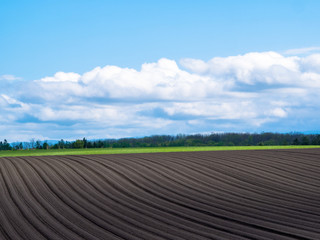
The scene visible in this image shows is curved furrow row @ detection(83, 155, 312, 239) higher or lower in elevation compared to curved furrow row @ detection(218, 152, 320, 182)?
lower

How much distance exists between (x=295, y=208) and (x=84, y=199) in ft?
17.6

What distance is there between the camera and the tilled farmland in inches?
295

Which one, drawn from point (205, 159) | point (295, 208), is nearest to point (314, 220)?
point (295, 208)

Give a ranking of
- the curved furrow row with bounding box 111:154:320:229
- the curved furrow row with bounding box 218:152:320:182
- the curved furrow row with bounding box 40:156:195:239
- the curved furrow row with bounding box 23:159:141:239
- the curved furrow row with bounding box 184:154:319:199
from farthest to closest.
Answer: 1. the curved furrow row with bounding box 218:152:320:182
2. the curved furrow row with bounding box 184:154:319:199
3. the curved furrow row with bounding box 111:154:320:229
4. the curved furrow row with bounding box 40:156:195:239
5. the curved furrow row with bounding box 23:159:141:239

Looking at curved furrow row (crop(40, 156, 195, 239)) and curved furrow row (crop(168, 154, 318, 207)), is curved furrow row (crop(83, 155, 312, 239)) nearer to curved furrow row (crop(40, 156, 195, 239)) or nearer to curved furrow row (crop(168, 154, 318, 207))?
curved furrow row (crop(40, 156, 195, 239))

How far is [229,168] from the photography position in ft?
48.8

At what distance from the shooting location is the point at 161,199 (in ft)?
33.8

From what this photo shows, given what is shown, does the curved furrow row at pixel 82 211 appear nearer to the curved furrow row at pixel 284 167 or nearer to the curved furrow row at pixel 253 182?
the curved furrow row at pixel 253 182

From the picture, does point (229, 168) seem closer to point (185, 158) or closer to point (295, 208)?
point (185, 158)

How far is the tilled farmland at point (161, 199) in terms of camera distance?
7.49 meters

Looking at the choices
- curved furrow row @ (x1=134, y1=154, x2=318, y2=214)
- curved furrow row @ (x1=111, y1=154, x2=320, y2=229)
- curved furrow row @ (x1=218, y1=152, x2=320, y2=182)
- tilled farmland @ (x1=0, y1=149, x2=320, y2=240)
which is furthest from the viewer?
curved furrow row @ (x1=218, y1=152, x2=320, y2=182)

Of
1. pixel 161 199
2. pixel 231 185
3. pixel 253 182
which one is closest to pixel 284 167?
pixel 253 182

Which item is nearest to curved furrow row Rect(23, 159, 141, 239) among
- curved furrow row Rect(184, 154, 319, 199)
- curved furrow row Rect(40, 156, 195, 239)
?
curved furrow row Rect(40, 156, 195, 239)

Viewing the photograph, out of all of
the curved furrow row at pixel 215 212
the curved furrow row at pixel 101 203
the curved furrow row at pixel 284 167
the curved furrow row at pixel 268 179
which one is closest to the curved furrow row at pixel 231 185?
the curved furrow row at pixel 268 179
